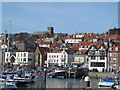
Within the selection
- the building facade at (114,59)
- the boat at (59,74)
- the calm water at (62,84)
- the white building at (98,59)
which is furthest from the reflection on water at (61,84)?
the white building at (98,59)

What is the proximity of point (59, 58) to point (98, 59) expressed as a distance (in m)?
15.7

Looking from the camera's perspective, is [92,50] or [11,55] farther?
[11,55]

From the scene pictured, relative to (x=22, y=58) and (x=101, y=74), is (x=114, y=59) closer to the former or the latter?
(x=101, y=74)

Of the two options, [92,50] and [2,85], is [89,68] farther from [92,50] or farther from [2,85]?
[2,85]

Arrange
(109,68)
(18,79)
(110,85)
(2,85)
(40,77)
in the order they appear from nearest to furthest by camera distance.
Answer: (2,85) < (110,85) < (18,79) < (40,77) < (109,68)

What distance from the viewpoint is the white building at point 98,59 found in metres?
58.8

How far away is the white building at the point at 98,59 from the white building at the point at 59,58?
12.0 metres

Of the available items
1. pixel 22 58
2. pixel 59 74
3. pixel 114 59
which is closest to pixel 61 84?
pixel 59 74

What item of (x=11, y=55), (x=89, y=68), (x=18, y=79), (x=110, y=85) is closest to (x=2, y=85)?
(x=18, y=79)

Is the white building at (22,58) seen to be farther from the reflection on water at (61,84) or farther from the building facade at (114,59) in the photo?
the reflection on water at (61,84)

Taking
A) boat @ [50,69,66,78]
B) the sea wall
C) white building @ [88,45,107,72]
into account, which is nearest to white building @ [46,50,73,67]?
white building @ [88,45,107,72]

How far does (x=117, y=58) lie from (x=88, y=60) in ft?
20.9

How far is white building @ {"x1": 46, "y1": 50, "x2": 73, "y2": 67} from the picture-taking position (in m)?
72.6

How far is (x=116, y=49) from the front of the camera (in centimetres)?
5844
